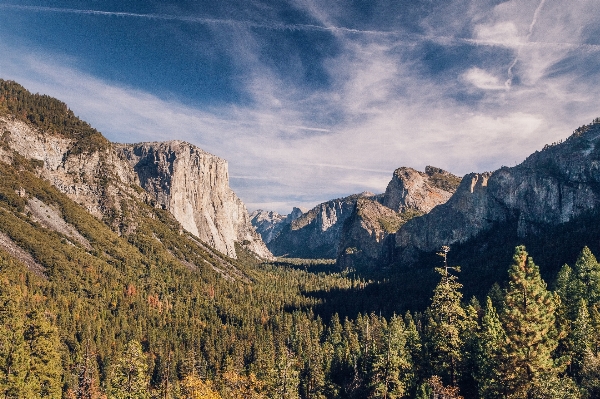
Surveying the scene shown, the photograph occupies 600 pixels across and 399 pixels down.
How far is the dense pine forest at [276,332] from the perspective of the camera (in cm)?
3138

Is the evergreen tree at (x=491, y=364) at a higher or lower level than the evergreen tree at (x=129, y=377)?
higher

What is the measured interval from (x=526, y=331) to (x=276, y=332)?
11678 centimetres

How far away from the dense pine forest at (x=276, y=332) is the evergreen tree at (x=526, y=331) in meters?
0.12

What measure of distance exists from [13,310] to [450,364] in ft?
186

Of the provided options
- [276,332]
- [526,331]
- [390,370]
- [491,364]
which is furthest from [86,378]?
[276,332]

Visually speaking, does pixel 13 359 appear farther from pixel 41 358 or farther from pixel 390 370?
pixel 390 370

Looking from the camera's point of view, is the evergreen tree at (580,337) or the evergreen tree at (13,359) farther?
the evergreen tree at (13,359)

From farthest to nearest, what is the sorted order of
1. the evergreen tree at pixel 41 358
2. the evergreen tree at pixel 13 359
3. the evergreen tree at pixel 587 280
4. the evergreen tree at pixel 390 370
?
1. the evergreen tree at pixel 587 280
2. the evergreen tree at pixel 390 370
3. the evergreen tree at pixel 41 358
4. the evergreen tree at pixel 13 359

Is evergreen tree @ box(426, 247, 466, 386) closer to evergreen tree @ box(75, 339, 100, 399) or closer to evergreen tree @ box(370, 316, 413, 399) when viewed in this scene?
evergreen tree @ box(370, 316, 413, 399)

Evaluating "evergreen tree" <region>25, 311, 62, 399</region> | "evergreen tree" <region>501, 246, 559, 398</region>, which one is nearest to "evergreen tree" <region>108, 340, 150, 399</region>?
"evergreen tree" <region>25, 311, 62, 399</region>

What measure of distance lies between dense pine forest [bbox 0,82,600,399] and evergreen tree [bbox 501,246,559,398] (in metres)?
0.12

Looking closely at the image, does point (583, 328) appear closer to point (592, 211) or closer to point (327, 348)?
point (327, 348)

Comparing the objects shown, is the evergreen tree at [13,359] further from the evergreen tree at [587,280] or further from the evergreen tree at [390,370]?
the evergreen tree at [587,280]

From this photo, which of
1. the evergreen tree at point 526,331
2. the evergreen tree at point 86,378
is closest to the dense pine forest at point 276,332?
the evergreen tree at point 526,331
